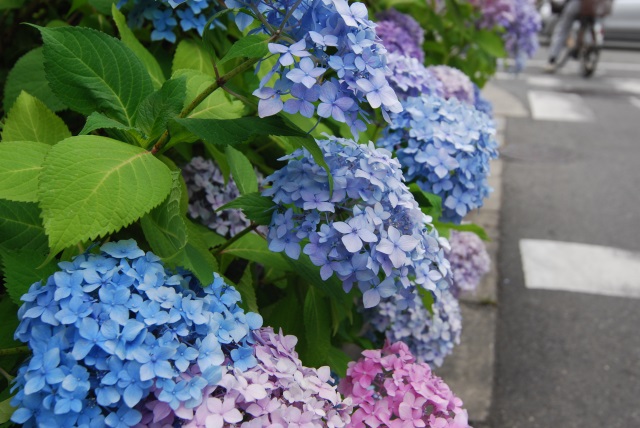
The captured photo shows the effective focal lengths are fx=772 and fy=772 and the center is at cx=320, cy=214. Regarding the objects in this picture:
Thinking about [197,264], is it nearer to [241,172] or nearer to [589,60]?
[241,172]

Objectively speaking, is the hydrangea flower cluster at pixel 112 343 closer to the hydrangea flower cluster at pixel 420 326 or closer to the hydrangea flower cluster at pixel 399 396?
the hydrangea flower cluster at pixel 399 396

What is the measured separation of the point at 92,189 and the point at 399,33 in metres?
1.58

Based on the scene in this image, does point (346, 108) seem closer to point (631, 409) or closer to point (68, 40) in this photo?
point (68, 40)

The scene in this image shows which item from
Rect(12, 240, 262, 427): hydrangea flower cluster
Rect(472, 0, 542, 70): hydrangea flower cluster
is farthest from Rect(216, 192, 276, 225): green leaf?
Rect(472, 0, 542, 70): hydrangea flower cluster

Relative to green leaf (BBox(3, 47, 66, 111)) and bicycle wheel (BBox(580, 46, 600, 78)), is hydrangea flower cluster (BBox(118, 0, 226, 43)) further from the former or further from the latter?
bicycle wheel (BBox(580, 46, 600, 78))

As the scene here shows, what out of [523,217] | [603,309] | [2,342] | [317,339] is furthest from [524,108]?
[2,342]

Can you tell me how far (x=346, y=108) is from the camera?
105 cm

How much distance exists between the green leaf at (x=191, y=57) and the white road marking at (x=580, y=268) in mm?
2264

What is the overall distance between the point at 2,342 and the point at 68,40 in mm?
455

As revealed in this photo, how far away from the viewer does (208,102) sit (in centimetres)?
136

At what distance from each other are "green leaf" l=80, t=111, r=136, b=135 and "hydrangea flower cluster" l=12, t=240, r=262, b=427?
0.16m

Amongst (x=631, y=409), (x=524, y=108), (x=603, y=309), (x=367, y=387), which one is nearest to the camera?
(x=367, y=387)

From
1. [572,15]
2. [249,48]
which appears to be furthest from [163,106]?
[572,15]

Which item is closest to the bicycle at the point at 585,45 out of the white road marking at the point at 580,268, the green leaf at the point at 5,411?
the white road marking at the point at 580,268
